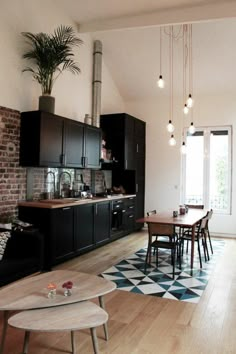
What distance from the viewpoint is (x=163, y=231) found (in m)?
4.49

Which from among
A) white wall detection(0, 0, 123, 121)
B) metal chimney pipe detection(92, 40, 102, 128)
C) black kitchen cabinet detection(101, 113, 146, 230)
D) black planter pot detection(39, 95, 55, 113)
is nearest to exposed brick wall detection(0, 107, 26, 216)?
white wall detection(0, 0, 123, 121)

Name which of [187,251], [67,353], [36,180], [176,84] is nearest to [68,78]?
[36,180]

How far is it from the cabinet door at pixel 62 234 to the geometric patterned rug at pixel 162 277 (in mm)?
697

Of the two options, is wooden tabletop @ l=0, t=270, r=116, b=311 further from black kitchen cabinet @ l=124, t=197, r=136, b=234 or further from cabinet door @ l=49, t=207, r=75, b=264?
black kitchen cabinet @ l=124, t=197, r=136, b=234

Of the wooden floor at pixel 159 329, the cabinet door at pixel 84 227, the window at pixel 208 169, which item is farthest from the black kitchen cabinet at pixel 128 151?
the wooden floor at pixel 159 329

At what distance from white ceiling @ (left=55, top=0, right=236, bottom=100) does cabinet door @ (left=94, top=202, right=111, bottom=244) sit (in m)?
3.12

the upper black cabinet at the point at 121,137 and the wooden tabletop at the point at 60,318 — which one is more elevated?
the upper black cabinet at the point at 121,137

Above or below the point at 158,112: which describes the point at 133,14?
above

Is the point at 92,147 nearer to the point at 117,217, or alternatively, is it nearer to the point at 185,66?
the point at 117,217

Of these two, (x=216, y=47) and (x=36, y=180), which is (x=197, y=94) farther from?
(x=36, y=180)

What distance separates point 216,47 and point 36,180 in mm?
4112

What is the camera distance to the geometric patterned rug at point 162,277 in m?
3.78

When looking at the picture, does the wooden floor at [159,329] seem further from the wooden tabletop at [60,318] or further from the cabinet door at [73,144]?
the cabinet door at [73,144]

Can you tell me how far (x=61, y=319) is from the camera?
206 cm
